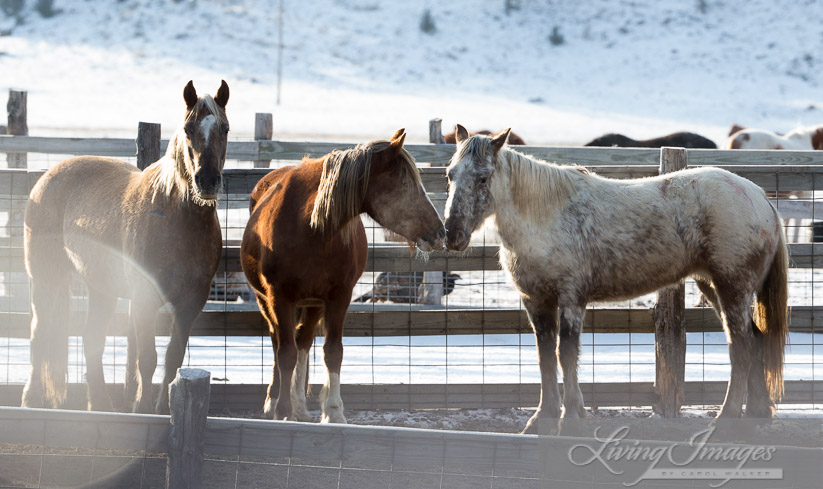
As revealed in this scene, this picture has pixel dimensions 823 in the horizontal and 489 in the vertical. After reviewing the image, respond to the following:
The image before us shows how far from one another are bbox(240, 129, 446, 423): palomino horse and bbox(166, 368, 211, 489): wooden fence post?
1.30 metres

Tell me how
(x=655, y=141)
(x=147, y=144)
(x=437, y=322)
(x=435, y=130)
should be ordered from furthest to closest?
1. (x=655, y=141)
2. (x=435, y=130)
3. (x=437, y=322)
4. (x=147, y=144)

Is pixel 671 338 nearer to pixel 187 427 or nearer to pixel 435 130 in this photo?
pixel 187 427

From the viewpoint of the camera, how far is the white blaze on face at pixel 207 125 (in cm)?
405

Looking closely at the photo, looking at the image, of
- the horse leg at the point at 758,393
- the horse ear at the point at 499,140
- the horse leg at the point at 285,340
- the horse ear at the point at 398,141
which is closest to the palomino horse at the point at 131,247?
the horse leg at the point at 285,340

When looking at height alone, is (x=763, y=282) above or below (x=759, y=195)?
below

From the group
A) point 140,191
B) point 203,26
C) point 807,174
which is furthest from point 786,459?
point 203,26

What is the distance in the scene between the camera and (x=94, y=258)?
4555 millimetres

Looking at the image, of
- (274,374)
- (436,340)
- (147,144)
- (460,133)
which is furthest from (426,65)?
(274,374)

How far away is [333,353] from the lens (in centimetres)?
460

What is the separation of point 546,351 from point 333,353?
128 centimetres

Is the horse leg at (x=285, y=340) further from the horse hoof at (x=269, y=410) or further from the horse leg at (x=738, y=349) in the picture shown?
the horse leg at (x=738, y=349)

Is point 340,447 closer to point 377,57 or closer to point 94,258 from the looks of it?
point 94,258

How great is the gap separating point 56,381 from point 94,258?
89 centimetres

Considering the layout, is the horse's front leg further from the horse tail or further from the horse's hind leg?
the horse tail
